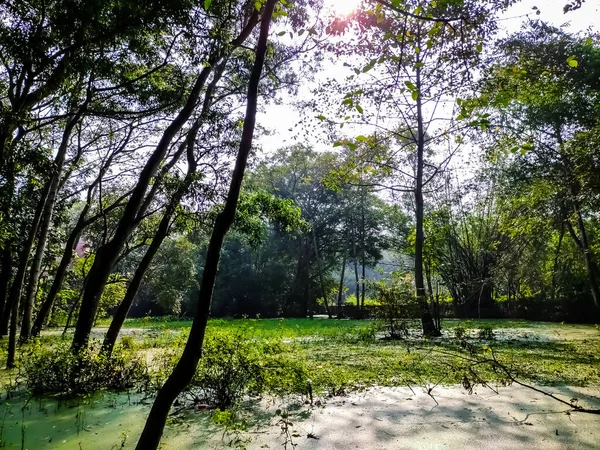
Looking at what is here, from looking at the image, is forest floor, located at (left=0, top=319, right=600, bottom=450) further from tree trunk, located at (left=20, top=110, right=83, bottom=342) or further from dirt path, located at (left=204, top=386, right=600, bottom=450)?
tree trunk, located at (left=20, top=110, right=83, bottom=342)

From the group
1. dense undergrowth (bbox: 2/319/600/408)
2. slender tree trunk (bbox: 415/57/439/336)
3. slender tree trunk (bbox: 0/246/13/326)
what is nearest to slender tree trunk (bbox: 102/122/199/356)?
dense undergrowth (bbox: 2/319/600/408)

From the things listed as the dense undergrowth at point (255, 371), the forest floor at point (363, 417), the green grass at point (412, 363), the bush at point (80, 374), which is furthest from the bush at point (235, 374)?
the bush at point (80, 374)

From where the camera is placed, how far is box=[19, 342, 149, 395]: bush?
4.06 meters

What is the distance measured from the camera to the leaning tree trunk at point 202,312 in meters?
2.03

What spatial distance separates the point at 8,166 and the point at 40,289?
9977mm

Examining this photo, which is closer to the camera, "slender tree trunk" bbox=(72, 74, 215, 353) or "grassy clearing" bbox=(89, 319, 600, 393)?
"grassy clearing" bbox=(89, 319, 600, 393)

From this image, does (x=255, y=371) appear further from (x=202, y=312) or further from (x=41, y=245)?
(x=41, y=245)

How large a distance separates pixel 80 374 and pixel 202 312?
283 centimetres

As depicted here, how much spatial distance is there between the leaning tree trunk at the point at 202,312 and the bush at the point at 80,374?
8.05 ft

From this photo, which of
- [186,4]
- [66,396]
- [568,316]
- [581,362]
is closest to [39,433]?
[66,396]

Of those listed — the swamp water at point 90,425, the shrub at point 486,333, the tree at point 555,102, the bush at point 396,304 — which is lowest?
the swamp water at point 90,425

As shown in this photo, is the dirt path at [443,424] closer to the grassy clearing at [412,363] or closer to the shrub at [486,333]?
the grassy clearing at [412,363]

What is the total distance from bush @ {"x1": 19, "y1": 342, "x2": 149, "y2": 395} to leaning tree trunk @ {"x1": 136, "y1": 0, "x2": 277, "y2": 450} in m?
2.45

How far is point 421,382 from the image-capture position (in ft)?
14.2
